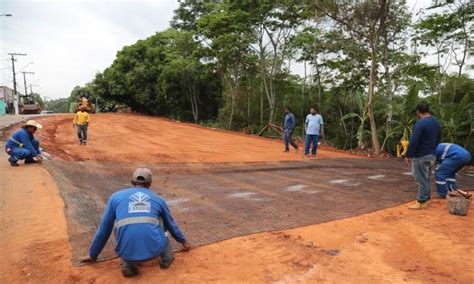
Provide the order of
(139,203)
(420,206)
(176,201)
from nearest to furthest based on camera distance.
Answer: (139,203) → (420,206) → (176,201)

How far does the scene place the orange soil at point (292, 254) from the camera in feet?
11.4

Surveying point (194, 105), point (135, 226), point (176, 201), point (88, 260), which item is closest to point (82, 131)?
point (176, 201)

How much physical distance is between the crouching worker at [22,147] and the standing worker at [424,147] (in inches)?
292

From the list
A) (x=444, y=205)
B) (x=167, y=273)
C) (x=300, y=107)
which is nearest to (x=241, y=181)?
(x=444, y=205)

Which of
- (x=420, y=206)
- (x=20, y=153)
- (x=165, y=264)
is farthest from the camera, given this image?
(x=20, y=153)

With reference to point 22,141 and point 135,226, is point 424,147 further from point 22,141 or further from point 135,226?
point 22,141

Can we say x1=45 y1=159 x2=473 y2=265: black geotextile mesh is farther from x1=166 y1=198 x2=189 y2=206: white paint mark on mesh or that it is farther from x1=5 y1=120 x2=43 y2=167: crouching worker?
x1=5 y1=120 x2=43 y2=167: crouching worker

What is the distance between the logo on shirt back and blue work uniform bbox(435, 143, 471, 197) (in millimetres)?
4973

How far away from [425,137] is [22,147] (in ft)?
25.5

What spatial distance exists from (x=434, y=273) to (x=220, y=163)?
657cm

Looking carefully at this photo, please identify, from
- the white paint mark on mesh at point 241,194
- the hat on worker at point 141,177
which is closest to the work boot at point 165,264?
the hat on worker at point 141,177


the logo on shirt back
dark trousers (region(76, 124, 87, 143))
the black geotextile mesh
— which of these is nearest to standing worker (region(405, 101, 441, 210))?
the black geotextile mesh

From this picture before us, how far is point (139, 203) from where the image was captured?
348 cm

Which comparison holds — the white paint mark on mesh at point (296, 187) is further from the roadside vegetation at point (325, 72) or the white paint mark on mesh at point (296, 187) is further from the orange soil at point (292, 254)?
the roadside vegetation at point (325, 72)
